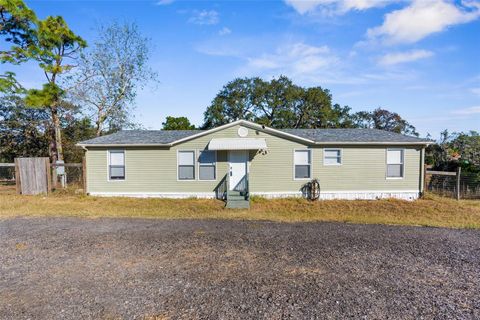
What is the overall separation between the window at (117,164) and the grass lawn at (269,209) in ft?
3.74

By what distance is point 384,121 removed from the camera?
39.7 metres

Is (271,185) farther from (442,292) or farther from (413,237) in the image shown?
(442,292)

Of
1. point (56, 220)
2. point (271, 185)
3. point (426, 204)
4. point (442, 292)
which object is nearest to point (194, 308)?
point (442, 292)

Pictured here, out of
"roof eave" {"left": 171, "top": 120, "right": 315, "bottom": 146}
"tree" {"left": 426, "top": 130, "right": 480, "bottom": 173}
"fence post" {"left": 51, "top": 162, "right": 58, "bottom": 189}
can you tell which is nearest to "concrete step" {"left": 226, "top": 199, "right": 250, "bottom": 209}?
"roof eave" {"left": 171, "top": 120, "right": 315, "bottom": 146}

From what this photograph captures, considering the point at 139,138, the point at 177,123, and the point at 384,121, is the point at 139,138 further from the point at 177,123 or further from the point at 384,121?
the point at 384,121

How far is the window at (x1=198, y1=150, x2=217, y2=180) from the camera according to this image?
1216cm

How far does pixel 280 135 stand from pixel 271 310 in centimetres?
940

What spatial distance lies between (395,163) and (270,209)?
641cm

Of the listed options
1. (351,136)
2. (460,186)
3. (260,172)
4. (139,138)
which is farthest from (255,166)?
(460,186)

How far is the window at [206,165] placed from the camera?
1216 centimetres

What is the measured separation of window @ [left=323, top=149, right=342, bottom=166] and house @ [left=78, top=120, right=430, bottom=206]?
0.14 feet

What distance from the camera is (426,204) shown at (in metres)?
11.1

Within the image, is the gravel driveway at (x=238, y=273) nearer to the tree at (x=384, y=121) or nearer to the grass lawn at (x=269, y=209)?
the grass lawn at (x=269, y=209)

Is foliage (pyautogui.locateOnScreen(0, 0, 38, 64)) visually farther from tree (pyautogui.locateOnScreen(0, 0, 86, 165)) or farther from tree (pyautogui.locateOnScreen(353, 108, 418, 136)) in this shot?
tree (pyautogui.locateOnScreen(353, 108, 418, 136))
